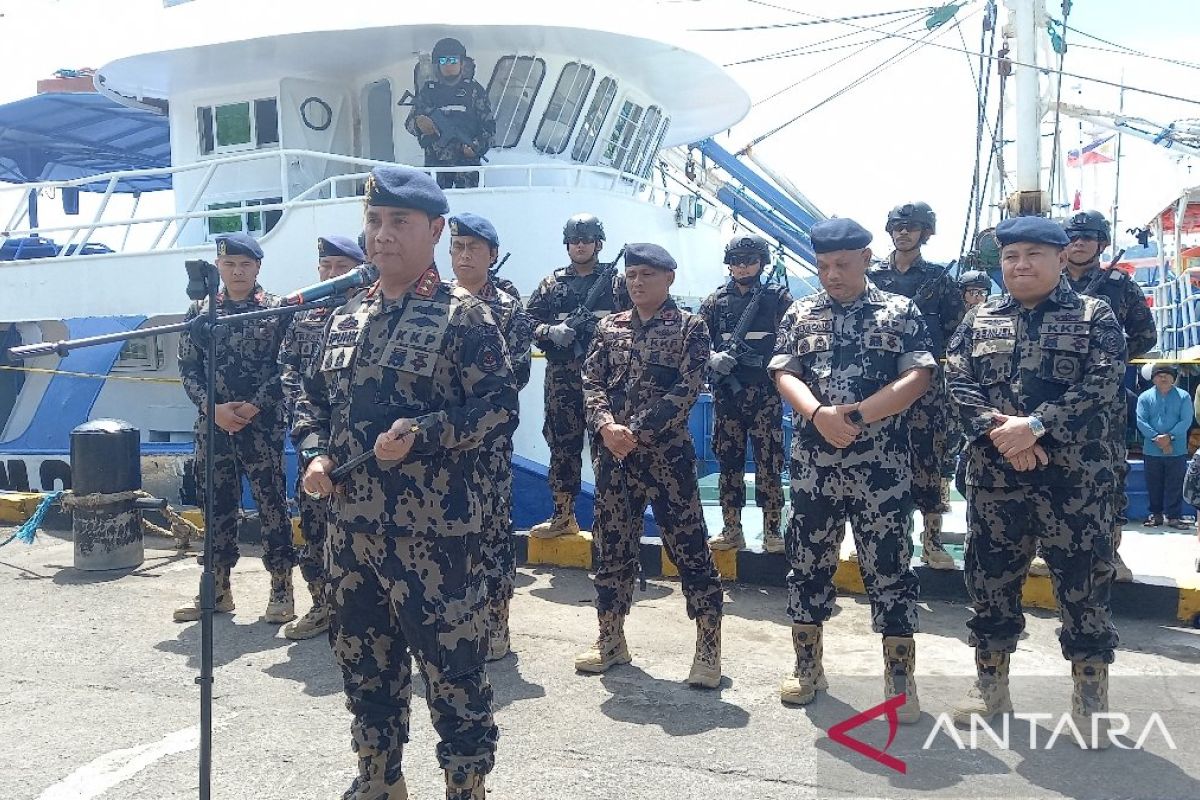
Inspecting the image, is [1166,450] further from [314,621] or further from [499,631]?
[314,621]

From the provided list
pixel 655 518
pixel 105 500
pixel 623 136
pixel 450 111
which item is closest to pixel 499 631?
pixel 655 518

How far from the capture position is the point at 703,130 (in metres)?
12.5

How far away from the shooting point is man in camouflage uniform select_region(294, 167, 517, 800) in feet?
8.57

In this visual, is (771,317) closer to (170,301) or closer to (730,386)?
(730,386)

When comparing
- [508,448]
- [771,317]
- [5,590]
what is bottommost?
[5,590]

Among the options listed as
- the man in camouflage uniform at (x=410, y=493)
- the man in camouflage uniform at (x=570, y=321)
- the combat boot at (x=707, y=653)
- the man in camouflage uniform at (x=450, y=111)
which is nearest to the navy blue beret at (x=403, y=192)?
the man in camouflage uniform at (x=410, y=493)

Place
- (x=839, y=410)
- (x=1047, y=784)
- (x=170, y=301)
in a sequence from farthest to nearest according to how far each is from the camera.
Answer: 1. (x=170, y=301)
2. (x=839, y=410)
3. (x=1047, y=784)

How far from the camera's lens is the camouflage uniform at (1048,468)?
3.34 m

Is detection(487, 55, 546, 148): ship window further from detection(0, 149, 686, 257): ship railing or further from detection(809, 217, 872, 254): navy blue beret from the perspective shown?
detection(809, 217, 872, 254): navy blue beret

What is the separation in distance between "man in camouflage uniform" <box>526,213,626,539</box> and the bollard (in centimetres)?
291

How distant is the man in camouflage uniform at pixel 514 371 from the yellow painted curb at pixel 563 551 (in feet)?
5.45

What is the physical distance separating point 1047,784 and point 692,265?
24.1 feet

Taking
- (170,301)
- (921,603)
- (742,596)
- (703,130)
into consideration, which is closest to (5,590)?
(170,301)

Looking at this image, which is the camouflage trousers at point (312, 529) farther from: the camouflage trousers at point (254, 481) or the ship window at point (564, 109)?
the ship window at point (564, 109)
